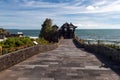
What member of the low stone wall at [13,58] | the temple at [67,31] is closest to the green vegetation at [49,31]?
the temple at [67,31]

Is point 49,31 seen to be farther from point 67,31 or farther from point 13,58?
point 13,58

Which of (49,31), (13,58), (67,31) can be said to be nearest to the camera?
(13,58)

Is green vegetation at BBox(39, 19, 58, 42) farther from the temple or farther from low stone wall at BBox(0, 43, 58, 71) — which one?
low stone wall at BBox(0, 43, 58, 71)

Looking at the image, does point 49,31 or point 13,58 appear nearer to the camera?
point 13,58

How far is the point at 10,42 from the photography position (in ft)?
60.4

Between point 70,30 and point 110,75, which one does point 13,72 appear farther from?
point 70,30

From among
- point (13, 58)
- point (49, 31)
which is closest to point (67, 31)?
point (49, 31)

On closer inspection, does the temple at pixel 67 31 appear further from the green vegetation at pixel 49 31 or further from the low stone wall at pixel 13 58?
the low stone wall at pixel 13 58

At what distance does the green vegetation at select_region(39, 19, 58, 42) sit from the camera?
63.3 metres

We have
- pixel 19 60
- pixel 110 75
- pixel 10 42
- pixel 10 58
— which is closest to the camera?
pixel 110 75

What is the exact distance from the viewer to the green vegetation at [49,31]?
63312 mm

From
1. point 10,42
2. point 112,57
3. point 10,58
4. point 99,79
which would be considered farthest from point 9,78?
point 10,42

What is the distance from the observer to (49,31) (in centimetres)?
6450

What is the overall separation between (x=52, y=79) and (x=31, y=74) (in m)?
1.32
